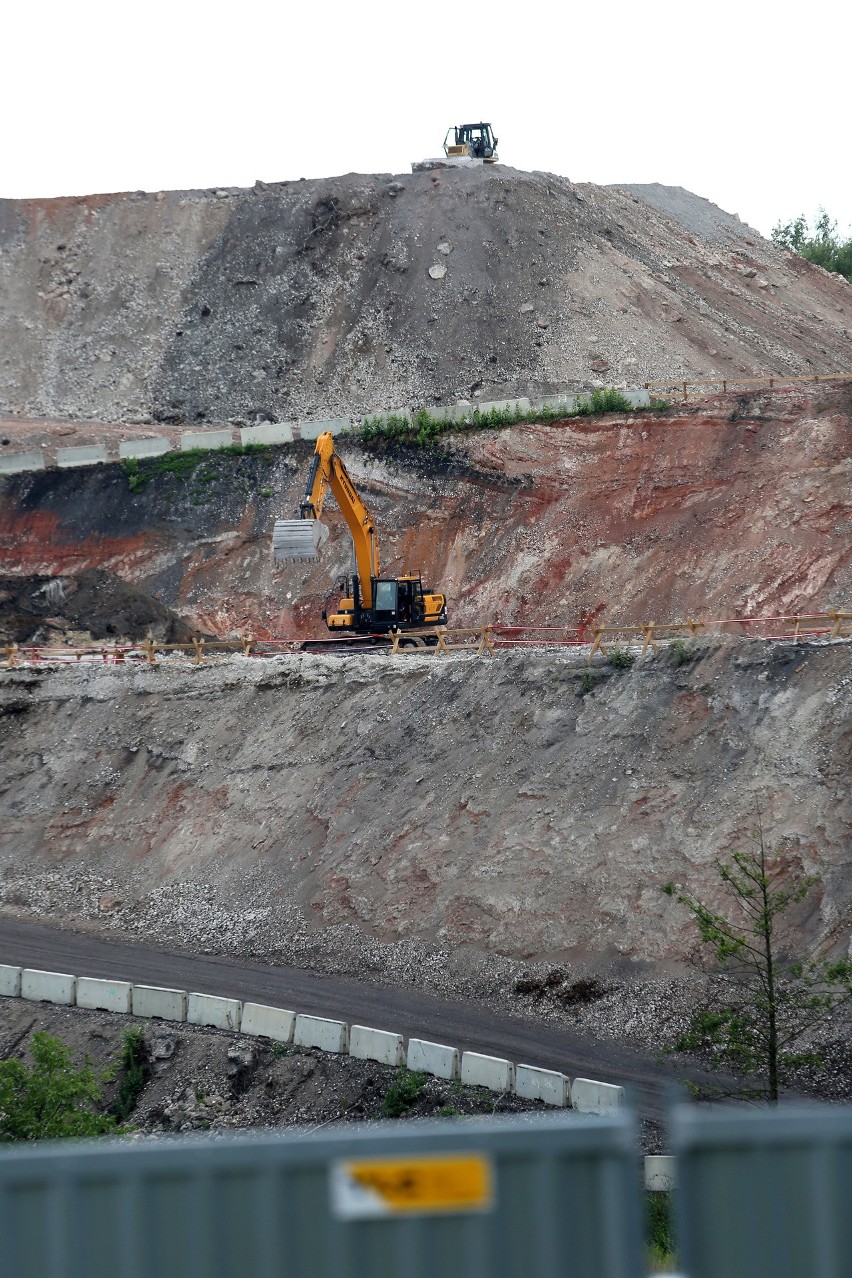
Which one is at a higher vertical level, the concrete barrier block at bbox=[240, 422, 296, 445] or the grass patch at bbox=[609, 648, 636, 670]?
the concrete barrier block at bbox=[240, 422, 296, 445]

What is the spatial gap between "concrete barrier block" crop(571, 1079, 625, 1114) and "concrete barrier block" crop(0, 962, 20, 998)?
12.3 meters

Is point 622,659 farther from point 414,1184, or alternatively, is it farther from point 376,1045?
point 414,1184

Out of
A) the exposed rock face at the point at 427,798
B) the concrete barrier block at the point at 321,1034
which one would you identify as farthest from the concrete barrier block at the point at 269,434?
the concrete barrier block at the point at 321,1034

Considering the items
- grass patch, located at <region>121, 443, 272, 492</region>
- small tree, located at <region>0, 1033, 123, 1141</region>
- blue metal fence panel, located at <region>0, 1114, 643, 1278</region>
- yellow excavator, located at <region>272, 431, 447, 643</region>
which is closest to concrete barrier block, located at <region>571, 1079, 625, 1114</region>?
small tree, located at <region>0, 1033, 123, 1141</region>

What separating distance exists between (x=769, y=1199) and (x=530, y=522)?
42137 mm

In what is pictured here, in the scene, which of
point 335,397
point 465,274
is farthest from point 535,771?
point 465,274

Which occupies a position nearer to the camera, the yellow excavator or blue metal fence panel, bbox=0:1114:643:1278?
blue metal fence panel, bbox=0:1114:643:1278

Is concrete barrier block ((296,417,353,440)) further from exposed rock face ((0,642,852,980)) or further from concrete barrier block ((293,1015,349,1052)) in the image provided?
concrete barrier block ((293,1015,349,1052))

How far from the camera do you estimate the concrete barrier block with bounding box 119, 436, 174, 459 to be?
178 ft

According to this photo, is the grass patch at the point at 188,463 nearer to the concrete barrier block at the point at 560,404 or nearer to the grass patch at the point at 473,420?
the grass patch at the point at 473,420

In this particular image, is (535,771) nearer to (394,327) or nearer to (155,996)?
(155,996)

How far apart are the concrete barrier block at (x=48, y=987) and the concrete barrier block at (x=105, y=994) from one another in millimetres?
216

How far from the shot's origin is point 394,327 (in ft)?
199

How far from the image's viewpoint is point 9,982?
91.5 ft
